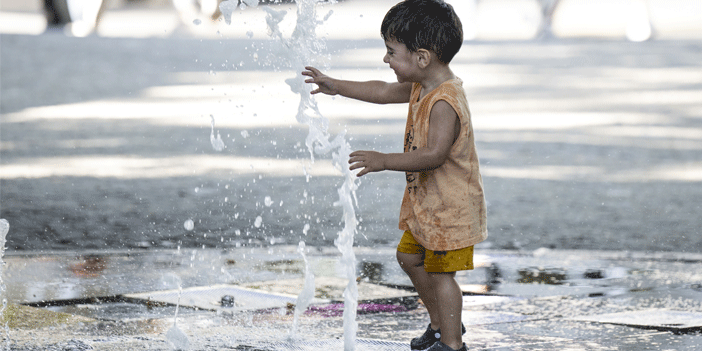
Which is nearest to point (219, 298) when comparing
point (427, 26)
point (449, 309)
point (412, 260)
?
point (412, 260)

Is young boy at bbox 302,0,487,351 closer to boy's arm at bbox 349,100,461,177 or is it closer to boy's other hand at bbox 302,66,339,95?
boy's arm at bbox 349,100,461,177

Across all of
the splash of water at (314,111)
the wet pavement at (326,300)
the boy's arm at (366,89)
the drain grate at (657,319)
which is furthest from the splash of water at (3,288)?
the drain grate at (657,319)

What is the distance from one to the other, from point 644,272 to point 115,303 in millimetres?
2310

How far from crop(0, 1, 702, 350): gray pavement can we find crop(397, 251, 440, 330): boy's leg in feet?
0.48

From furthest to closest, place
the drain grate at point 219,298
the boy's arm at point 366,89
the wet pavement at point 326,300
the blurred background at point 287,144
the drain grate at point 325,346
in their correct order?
the blurred background at point 287,144 → the drain grate at point 219,298 → the boy's arm at point 366,89 → the wet pavement at point 326,300 → the drain grate at point 325,346

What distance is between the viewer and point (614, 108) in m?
11.0

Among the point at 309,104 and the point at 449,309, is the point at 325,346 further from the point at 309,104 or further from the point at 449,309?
the point at 309,104

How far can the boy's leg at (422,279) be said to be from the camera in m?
3.36

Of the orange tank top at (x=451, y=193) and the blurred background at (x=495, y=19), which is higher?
the blurred background at (x=495, y=19)

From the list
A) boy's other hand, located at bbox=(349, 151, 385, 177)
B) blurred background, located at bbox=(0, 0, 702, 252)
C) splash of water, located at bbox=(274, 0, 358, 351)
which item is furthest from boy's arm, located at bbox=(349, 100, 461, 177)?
blurred background, located at bbox=(0, 0, 702, 252)

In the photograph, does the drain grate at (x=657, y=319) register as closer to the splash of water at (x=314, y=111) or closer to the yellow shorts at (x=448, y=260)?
the yellow shorts at (x=448, y=260)

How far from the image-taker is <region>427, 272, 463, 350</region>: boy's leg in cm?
323

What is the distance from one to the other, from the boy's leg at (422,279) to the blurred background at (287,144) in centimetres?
88

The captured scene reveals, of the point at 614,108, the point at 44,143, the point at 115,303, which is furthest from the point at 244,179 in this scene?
the point at 614,108
